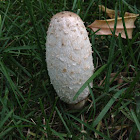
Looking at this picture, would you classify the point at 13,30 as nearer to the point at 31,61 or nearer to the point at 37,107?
the point at 31,61

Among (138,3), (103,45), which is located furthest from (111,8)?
(103,45)

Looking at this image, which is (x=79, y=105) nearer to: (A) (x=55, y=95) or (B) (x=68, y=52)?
(A) (x=55, y=95)

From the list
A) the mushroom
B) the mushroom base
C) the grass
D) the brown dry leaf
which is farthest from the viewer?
the brown dry leaf

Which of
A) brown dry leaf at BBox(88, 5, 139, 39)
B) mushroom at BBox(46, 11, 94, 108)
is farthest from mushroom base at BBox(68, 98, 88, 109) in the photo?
brown dry leaf at BBox(88, 5, 139, 39)

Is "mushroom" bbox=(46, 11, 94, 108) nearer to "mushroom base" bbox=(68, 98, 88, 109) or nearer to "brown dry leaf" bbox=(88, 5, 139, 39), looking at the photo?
"mushroom base" bbox=(68, 98, 88, 109)

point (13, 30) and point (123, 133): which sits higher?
point (13, 30)
